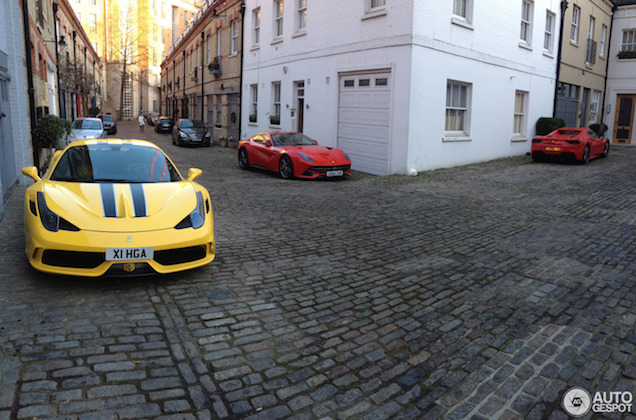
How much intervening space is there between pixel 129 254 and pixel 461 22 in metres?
13.5

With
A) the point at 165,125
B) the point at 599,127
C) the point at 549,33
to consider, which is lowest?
the point at 165,125

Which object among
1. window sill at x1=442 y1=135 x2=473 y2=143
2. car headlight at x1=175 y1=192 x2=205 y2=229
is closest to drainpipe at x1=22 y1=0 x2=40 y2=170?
car headlight at x1=175 y1=192 x2=205 y2=229

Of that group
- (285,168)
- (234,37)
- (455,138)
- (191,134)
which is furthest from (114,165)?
(234,37)

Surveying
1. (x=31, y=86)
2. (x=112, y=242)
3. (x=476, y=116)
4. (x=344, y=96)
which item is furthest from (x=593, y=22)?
(x=112, y=242)

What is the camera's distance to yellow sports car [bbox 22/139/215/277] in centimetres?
447

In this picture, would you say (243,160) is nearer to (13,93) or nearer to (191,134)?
(13,93)

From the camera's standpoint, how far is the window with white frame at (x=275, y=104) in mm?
20469

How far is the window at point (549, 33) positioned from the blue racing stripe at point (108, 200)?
64.4ft

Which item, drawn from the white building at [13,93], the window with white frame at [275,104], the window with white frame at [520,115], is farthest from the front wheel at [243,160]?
the window with white frame at [520,115]

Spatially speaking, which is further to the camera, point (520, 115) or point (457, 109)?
point (520, 115)

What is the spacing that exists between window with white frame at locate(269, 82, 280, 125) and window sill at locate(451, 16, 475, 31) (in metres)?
8.27

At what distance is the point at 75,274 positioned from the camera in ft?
14.6

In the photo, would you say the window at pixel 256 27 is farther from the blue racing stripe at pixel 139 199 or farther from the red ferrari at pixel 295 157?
the blue racing stripe at pixel 139 199

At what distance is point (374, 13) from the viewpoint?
14.3 meters
